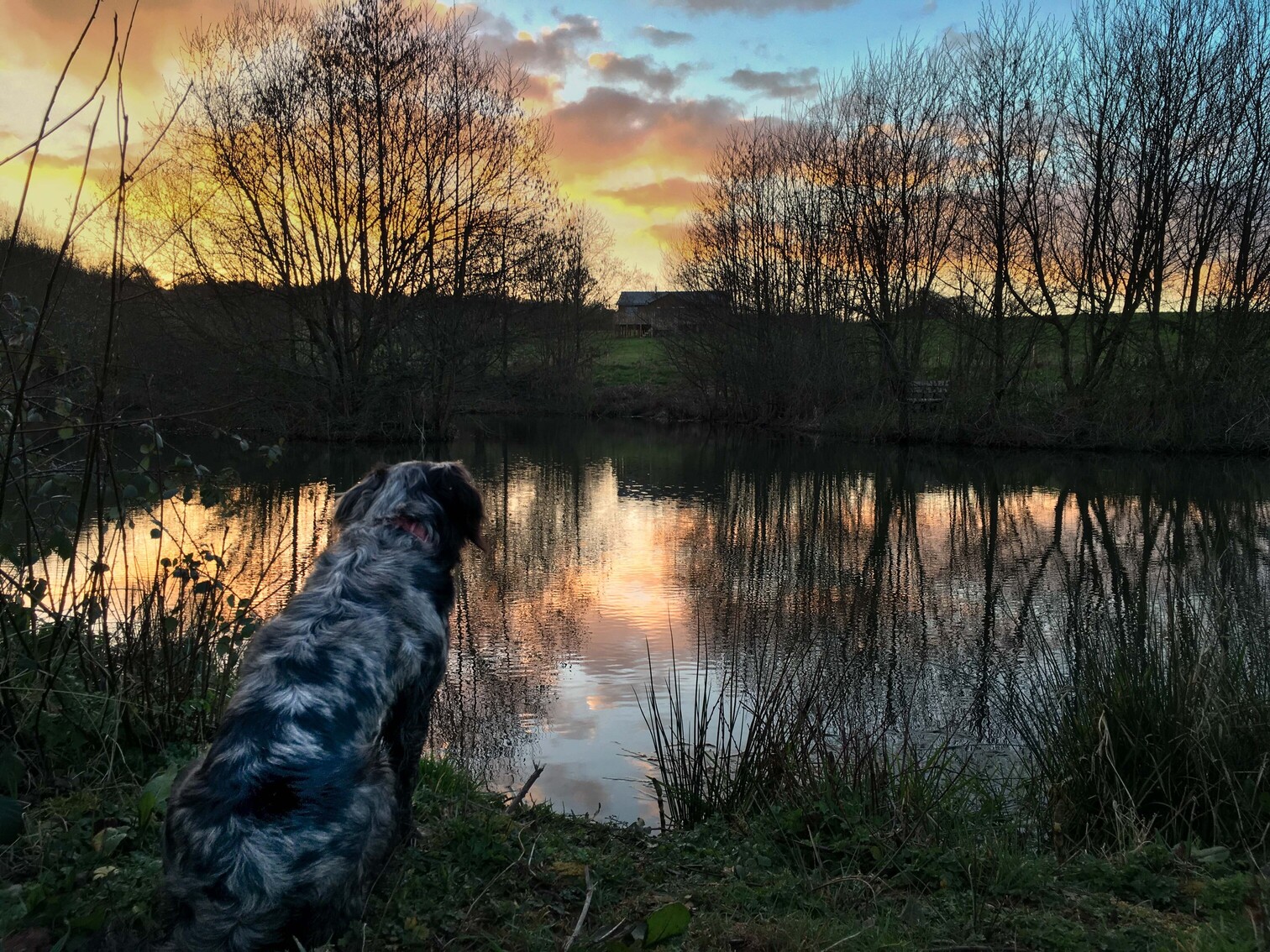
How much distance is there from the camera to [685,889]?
3.25 meters

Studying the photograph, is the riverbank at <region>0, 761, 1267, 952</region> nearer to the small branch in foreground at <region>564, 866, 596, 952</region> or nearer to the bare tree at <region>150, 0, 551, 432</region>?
the small branch in foreground at <region>564, 866, 596, 952</region>

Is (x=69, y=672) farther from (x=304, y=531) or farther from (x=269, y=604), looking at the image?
(x=304, y=531)

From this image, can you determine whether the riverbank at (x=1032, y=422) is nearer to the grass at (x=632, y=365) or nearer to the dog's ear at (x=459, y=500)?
the grass at (x=632, y=365)

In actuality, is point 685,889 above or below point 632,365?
below

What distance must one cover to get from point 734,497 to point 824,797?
1269cm

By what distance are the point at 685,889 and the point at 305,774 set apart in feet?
5.71

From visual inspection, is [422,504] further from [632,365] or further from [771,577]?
[632,365]

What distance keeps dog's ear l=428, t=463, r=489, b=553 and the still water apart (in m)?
1.43

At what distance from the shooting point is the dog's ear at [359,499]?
354 centimetres

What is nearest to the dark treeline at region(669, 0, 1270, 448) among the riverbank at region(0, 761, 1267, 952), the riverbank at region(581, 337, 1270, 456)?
the riverbank at region(581, 337, 1270, 456)

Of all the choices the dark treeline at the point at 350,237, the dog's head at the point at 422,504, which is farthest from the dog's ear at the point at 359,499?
the dark treeline at the point at 350,237

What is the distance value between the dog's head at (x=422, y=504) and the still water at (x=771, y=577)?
1.19 metres

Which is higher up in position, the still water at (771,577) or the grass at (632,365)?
the grass at (632,365)

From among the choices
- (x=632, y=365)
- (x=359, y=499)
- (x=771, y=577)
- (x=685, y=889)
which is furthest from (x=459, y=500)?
(x=632, y=365)
